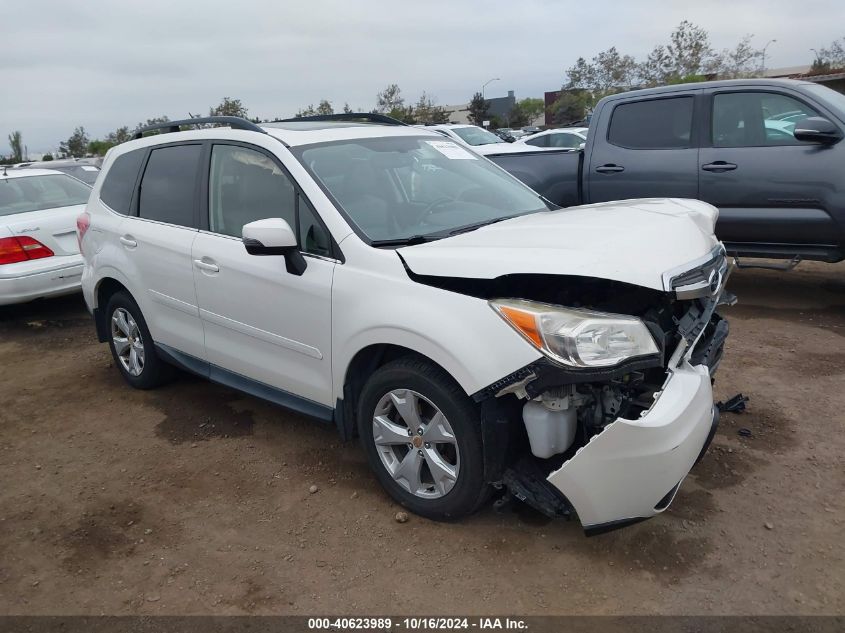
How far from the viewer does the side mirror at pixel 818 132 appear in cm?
560

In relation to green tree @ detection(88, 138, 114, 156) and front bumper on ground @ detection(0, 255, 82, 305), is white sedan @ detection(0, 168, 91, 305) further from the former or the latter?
green tree @ detection(88, 138, 114, 156)

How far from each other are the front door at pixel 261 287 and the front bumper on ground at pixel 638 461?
1.38 meters

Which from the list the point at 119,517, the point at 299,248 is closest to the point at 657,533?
the point at 299,248

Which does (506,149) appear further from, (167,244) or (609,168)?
(167,244)

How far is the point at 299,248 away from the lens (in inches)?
136

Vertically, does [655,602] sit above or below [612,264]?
below

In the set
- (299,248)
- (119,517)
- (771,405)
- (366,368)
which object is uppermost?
(299,248)

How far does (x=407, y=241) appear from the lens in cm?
328

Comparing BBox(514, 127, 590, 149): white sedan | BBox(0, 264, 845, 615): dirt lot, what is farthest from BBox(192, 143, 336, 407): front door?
BBox(514, 127, 590, 149): white sedan

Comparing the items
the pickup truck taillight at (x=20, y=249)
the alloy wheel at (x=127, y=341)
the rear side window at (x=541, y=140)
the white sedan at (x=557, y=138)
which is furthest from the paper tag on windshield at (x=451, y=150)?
the rear side window at (x=541, y=140)

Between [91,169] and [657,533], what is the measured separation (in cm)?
1280

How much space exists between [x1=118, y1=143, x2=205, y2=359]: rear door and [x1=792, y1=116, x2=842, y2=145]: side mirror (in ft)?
15.5

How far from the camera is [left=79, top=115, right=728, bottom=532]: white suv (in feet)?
8.63

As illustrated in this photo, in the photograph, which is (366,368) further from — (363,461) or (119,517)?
(119,517)
